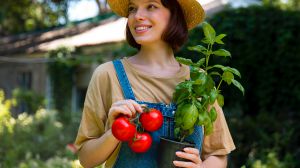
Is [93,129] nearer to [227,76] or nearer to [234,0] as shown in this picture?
[227,76]

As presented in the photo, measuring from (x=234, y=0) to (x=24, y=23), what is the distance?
12575mm

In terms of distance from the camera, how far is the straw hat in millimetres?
2465

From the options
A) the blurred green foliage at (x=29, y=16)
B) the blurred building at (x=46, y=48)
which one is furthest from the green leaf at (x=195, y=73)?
the blurred green foliage at (x=29, y=16)

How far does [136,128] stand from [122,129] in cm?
11

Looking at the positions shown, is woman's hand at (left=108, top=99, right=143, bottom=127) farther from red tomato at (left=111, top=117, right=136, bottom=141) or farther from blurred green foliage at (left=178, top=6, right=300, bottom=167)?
blurred green foliage at (left=178, top=6, right=300, bottom=167)

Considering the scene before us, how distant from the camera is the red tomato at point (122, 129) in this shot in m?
2.00

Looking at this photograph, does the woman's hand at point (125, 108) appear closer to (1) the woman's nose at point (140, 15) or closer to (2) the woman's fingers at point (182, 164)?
(2) the woman's fingers at point (182, 164)

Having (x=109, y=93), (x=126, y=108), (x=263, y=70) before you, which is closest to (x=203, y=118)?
(x=126, y=108)

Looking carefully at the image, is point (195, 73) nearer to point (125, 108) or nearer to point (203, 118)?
point (203, 118)

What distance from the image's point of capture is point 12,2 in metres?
20.6

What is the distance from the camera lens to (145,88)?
7.52ft

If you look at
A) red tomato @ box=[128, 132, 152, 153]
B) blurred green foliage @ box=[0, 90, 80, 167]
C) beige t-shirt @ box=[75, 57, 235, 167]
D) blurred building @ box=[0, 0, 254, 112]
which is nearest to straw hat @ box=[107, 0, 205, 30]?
beige t-shirt @ box=[75, 57, 235, 167]

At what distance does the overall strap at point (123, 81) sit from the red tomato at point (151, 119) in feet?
0.59

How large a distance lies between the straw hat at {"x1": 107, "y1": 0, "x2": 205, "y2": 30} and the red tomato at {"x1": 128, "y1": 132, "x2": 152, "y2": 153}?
69cm
